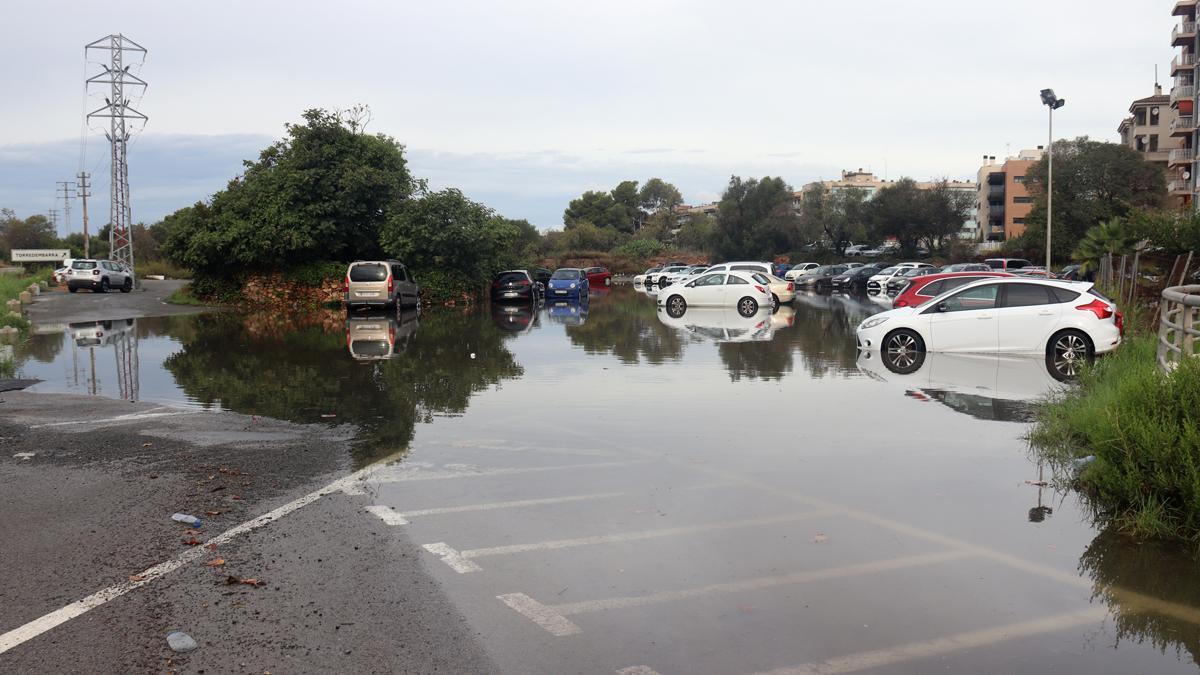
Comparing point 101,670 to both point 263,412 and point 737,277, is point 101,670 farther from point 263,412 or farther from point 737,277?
point 737,277

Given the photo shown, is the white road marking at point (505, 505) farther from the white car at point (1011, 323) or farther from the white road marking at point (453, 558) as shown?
the white car at point (1011, 323)

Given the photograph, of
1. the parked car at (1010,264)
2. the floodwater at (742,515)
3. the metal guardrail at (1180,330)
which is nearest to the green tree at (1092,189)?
the parked car at (1010,264)

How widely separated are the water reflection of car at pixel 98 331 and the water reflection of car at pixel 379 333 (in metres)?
5.67

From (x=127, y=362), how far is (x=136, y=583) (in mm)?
Answer: 14001

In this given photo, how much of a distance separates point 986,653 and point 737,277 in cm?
2851

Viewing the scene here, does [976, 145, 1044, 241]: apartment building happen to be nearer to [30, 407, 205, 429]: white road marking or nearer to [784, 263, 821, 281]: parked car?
[784, 263, 821, 281]: parked car

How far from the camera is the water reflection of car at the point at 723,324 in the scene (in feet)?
73.2

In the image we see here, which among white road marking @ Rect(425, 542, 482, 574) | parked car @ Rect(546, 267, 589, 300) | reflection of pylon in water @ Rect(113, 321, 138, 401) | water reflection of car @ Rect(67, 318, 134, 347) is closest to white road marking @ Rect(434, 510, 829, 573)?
white road marking @ Rect(425, 542, 482, 574)

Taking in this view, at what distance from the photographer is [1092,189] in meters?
69.1

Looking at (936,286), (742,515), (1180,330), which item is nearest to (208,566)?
(742,515)

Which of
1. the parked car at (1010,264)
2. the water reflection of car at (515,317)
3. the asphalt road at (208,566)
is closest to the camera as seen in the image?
the asphalt road at (208,566)

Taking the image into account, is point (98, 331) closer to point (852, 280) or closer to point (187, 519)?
point (187, 519)

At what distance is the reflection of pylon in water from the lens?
1403cm

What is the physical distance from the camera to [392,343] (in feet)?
70.8
